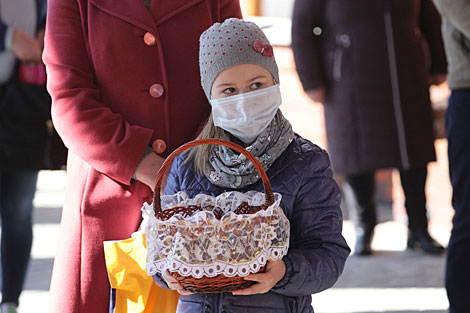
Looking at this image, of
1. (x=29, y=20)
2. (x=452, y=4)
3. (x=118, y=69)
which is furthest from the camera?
(x=29, y=20)

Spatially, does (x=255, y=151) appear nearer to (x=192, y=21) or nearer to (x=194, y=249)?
(x=194, y=249)

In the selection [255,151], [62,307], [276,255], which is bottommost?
[62,307]

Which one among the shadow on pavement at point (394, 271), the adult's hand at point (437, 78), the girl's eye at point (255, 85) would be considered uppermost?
the girl's eye at point (255, 85)

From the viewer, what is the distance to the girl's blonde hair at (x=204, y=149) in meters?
1.94

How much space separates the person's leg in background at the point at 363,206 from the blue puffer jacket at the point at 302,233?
3090mm

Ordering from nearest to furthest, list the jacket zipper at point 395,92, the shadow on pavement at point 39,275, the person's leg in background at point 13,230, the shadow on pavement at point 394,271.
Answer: the person's leg in background at point 13,230 < the shadow on pavement at point 394,271 < the shadow on pavement at point 39,275 < the jacket zipper at point 395,92

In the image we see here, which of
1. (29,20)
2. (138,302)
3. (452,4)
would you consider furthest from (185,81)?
(29,20)

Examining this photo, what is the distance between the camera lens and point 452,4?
282 centimetres

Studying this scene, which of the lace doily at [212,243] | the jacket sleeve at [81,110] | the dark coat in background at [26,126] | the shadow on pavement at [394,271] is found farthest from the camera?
the shadow on pavement at [394,271]

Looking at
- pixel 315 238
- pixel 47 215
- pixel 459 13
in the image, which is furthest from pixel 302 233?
pixel 47 215

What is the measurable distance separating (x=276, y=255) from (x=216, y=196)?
0.27m

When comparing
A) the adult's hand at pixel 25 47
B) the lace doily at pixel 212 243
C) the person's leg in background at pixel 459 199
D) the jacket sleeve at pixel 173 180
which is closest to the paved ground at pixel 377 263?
the person's leg in background at pixel 459 199

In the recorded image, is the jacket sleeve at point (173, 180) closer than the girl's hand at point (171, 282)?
No

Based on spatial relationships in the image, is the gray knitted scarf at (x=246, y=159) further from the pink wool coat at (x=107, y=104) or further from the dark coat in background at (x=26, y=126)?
the dark coat in background at (x=26, y=126)
